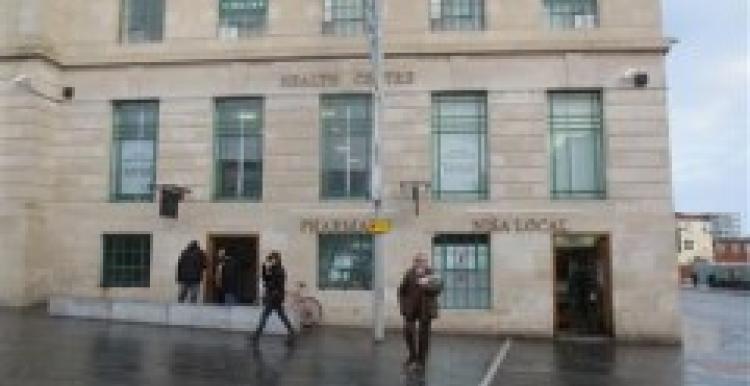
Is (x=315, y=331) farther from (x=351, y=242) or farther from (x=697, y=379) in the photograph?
(x=697, y=379)

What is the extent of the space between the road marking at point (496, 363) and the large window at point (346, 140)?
5733 mm

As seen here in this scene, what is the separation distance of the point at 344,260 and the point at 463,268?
116 inches

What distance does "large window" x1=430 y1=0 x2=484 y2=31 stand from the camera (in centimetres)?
2519

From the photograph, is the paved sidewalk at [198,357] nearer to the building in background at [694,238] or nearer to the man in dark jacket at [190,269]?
the man in dark jacket at [190,269]

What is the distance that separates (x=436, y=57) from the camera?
24.8m

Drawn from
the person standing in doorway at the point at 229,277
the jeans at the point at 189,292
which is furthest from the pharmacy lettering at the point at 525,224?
the jeans at the point at 189,292

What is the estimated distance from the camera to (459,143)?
24938 millimetres

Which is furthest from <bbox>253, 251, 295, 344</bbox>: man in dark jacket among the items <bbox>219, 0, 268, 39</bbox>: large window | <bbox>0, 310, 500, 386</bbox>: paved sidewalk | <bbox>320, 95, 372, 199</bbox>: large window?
<bbox>219, 0, 268, 39</bbox>: large window

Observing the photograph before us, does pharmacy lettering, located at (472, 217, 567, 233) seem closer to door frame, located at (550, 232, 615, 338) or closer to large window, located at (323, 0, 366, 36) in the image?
door frame, located at (550, 232, 615, 338)

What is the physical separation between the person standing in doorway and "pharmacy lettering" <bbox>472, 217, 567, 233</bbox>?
6.57 meters

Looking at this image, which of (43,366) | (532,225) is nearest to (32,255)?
(43,366)

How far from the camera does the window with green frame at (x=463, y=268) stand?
957 inches

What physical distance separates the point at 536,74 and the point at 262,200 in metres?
7.47

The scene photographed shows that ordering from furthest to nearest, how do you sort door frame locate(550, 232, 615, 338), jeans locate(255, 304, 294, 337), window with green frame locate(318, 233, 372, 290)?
window with green frame locate(318, 233, 372, 290)
door frame locate(550, 232, 615, 338)
jeans locate(255, 304, 294, 337)
